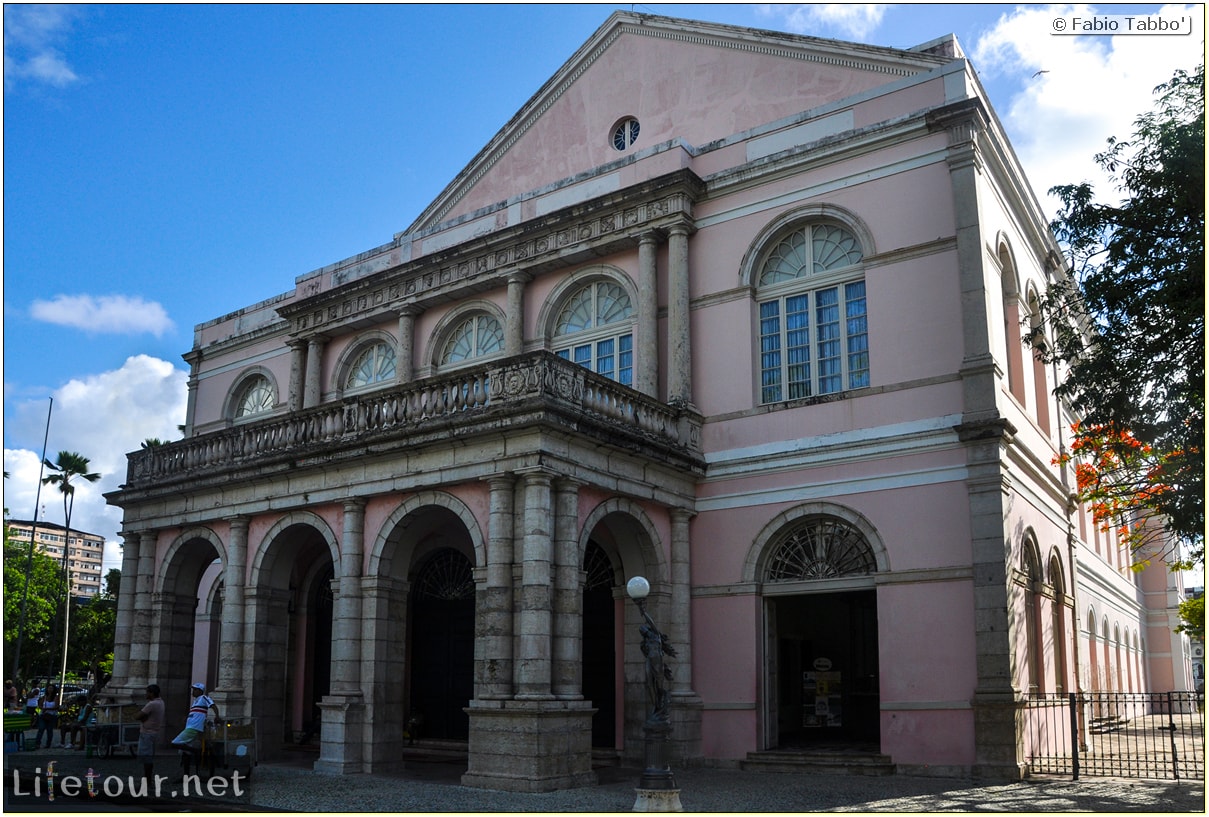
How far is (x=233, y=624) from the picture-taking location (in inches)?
702

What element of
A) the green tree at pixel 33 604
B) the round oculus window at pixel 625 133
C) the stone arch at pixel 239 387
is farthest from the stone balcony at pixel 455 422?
the green tree at pixel 33 604

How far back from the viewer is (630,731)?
1645cm

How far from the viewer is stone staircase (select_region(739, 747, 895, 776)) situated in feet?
49.8

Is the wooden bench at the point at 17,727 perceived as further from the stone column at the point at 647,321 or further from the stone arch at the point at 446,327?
the stone column at the point at 647,321

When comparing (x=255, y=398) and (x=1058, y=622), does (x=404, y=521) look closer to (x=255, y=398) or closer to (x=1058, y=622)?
(x=1058, y=622)

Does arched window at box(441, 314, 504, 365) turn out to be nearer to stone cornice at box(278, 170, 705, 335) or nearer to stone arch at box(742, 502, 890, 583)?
stone cornice at box(278, 170, 705, 335)

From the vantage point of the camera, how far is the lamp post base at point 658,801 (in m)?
11.4

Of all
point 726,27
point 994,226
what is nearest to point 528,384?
point 994,226

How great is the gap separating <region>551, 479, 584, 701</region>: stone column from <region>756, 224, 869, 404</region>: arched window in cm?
469

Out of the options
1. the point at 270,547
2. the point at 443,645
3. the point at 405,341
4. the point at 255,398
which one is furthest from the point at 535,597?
the point at 255,398

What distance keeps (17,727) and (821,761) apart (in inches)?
657

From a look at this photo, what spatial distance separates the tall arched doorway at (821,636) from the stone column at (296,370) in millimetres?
11612

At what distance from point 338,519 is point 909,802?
31.2 feet

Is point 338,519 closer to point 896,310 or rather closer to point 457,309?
point 457,309
